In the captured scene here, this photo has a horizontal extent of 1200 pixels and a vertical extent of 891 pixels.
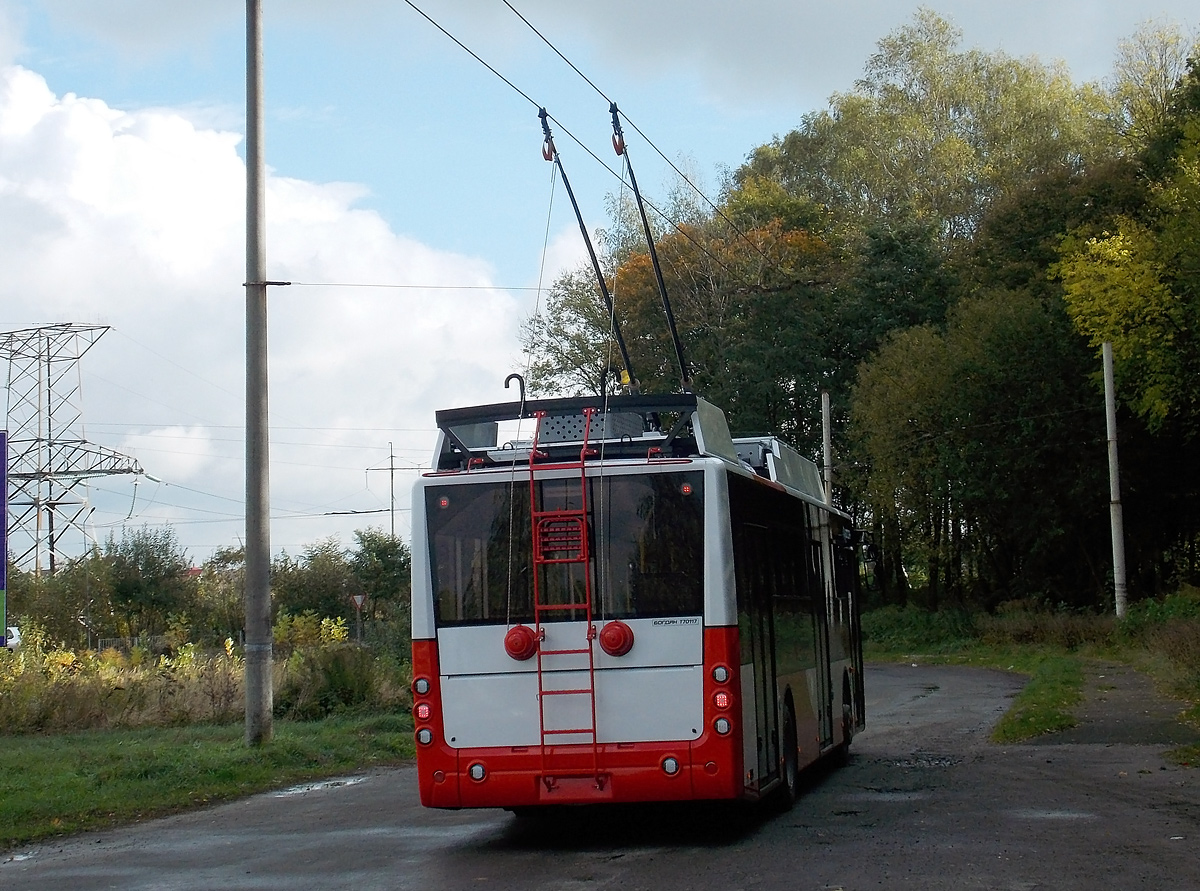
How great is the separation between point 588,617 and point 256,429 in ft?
25.7

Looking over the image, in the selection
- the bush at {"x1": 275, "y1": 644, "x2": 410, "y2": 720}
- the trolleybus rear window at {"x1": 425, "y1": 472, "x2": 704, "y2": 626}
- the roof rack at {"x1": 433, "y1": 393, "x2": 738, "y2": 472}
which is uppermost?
the roof rack at {"x1": 433, "y1": 393, "x2": 738, "y2": 472}

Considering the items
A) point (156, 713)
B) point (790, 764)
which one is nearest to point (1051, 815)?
point (790, 764)

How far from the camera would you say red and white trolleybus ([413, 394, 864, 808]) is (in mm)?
10062

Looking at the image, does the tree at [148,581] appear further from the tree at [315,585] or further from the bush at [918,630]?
the bush at [918,630]

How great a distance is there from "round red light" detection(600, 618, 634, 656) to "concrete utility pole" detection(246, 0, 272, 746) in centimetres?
720

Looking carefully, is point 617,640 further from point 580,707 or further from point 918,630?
point 918,630

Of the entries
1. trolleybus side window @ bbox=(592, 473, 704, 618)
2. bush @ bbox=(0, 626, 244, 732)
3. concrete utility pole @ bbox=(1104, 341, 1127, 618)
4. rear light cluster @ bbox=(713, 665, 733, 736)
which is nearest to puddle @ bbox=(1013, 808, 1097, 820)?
rear light cluster @ bbox=(713, 665, 733, 736)

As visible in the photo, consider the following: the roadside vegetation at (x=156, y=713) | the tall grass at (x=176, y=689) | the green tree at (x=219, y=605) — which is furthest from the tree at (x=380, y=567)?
the tall grass at (x=176, y=689)

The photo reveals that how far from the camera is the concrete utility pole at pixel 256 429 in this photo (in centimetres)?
1653

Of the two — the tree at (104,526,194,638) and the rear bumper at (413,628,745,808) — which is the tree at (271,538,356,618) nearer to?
the tree at (104,526,194,638)

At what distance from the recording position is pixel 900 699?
26797 mm

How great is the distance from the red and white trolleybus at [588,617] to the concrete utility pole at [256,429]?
645 centimetres

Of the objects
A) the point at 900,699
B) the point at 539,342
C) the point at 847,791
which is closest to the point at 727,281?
the point at 539,342

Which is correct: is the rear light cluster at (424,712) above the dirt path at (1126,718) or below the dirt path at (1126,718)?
above
